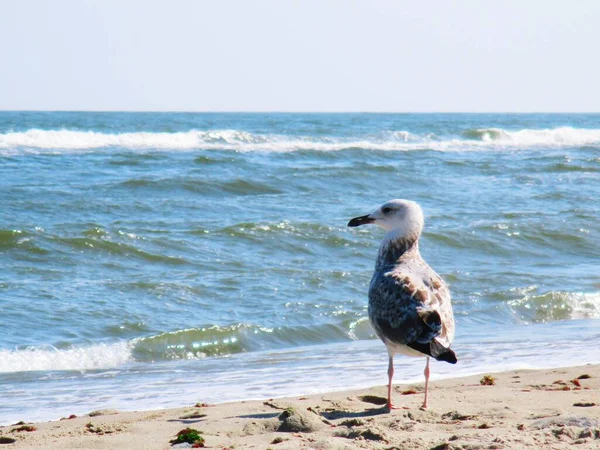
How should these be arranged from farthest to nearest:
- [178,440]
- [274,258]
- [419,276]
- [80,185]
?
1. [80,185]
2. [274,258]
3. [419,276]
4. [178,440]

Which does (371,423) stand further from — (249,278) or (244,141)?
(244,141)

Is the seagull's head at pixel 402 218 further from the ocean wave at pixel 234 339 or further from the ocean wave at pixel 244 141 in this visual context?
the ocean wave at pixel 244 141

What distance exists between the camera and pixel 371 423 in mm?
4543

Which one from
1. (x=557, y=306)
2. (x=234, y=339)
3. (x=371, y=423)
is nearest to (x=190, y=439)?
(x=371, y=423)

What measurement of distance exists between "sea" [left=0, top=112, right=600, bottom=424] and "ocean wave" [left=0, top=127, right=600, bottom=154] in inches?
290

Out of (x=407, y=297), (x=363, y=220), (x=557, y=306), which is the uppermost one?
(x=363, y=220)

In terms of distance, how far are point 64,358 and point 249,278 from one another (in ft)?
9.90

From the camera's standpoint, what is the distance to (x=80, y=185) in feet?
57.3

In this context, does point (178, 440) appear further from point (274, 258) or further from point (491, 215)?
point (491, 215)

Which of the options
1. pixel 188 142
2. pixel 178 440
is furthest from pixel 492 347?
pixel 188 142

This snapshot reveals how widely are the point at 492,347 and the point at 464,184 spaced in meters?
12.9

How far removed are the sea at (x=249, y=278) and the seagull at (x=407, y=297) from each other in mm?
1128

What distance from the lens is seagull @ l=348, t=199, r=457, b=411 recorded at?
182 inches

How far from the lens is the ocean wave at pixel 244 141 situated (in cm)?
2917
